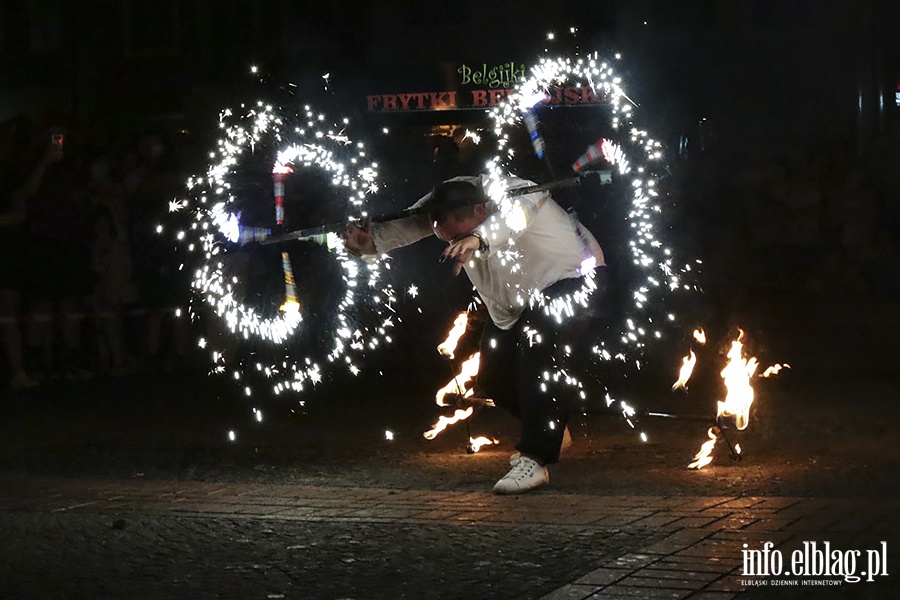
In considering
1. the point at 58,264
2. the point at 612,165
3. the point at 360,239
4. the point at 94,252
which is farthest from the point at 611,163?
the point at 94,252

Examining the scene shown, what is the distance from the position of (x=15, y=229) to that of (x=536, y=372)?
631cm

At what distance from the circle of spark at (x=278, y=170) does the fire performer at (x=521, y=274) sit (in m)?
0.80

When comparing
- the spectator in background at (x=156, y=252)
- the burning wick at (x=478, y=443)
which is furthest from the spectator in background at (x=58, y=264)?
the burning wick at (x=478, y=443)

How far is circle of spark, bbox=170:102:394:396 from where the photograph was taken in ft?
27.4

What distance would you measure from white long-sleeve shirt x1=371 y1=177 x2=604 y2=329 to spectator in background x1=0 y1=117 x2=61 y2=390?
5755 millimetres

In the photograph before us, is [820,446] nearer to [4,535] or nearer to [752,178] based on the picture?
[4,535]

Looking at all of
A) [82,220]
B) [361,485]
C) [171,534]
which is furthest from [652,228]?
[82,220]

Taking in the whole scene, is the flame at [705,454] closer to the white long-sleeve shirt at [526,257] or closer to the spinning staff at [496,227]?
the spinning staff at [496,227]

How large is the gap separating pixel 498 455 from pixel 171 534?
237 cm

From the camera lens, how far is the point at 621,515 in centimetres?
646

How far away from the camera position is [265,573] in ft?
18.9

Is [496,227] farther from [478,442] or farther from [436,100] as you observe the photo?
[436,100]

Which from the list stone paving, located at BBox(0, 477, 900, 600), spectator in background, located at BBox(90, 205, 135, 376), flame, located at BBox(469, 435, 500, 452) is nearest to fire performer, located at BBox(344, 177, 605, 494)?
stone paving, located at BBox(0, 477, 900, 600)

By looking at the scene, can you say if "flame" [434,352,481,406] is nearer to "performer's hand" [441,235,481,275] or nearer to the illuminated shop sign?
"performer's hand" [441,235,481,275]
